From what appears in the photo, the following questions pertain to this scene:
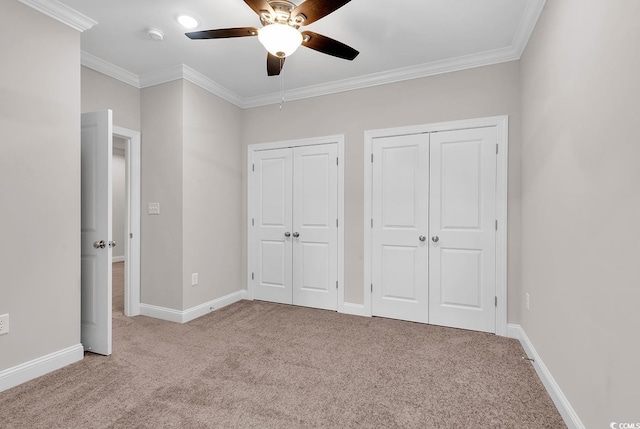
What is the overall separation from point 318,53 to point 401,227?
1.93 metres

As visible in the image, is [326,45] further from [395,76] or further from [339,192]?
[339,192]

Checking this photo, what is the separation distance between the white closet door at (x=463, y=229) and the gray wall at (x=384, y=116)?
175mm

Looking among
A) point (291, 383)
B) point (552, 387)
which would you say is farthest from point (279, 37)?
point (552, 387)

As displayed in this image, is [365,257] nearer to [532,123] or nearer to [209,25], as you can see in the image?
[532,123]

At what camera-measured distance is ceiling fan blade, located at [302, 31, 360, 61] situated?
1.97 m

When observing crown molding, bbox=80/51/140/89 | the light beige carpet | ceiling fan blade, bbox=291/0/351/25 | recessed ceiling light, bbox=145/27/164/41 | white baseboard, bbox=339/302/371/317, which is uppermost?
recessed ceiling light, bbox=145/27/164/41

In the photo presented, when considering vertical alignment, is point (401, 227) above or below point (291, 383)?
above

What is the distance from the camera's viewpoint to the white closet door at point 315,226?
3662mm

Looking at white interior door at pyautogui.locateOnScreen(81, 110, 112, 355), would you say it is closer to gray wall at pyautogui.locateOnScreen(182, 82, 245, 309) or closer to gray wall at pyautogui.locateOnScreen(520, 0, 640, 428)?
gray wall at pyautogui.locateOnScreen(182, 82, 245, 309)

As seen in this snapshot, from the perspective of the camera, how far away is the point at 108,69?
316 centimetres

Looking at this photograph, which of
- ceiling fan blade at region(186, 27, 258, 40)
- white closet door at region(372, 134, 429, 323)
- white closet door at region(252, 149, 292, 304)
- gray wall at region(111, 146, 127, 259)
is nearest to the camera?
ceiling fan blade at region(186, 27, 258, 40)

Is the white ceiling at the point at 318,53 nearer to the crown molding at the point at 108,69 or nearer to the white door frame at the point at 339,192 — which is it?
the crown molding at the point at 108,69

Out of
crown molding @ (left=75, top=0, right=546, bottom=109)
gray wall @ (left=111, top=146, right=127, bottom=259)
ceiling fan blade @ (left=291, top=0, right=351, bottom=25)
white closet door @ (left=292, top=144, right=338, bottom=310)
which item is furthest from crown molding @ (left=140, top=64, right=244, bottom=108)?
gray wall @ (left=111, top=146, right=127, bottom=259)

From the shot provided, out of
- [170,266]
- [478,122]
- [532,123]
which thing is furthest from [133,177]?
[532,123]
